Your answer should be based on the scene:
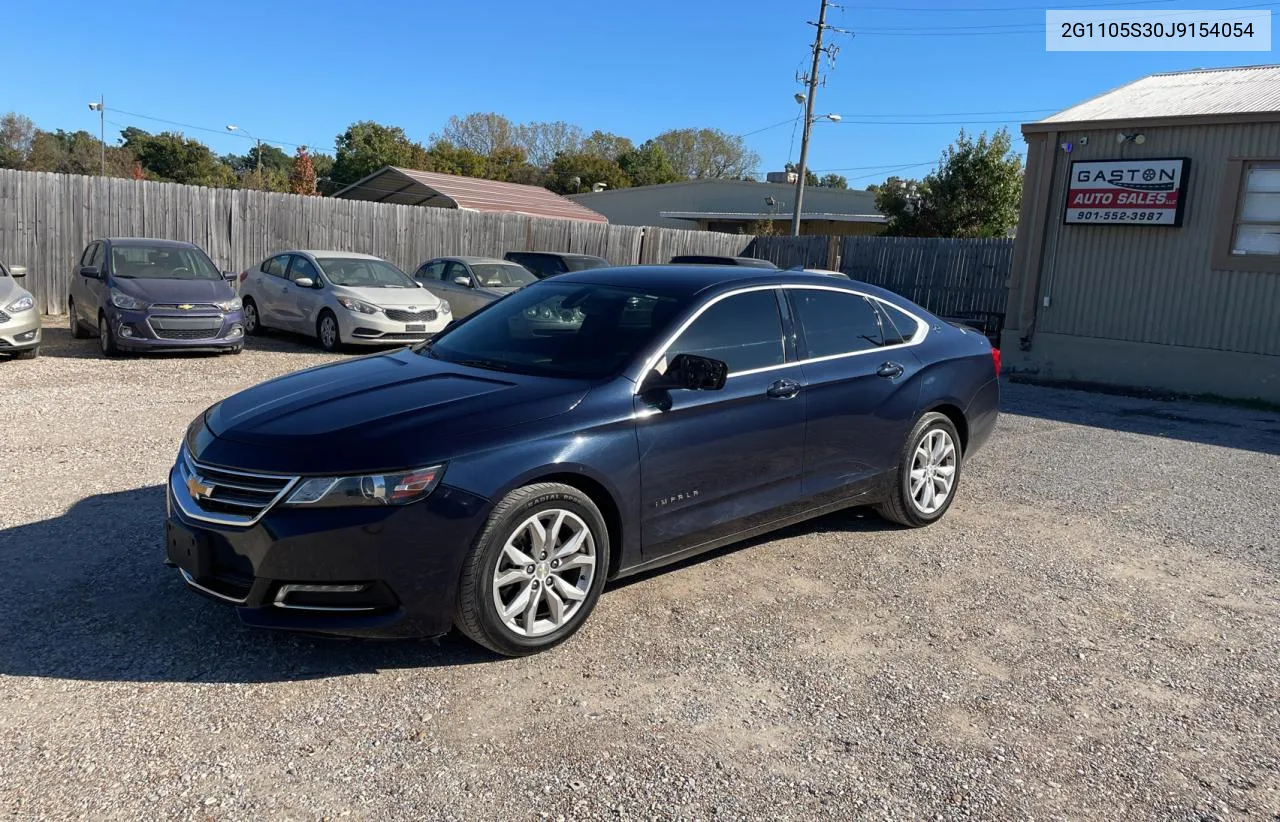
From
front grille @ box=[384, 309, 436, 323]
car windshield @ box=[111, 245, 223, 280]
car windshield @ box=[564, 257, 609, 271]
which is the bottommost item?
front grille @ box=[384, 309, 436, 323]

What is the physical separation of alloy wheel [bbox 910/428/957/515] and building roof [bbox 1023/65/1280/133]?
9.25 metres

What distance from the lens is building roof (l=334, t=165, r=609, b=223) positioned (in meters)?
30.2

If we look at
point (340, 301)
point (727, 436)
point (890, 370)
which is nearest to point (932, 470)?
point (890, 370)

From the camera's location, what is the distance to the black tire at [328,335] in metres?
13.1

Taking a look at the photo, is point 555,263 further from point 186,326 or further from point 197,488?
point 197,488

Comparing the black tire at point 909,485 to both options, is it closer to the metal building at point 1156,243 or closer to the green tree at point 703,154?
the metal building at point 1156,243

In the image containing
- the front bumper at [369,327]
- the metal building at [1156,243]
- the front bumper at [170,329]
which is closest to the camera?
the front bumper at [170,329]

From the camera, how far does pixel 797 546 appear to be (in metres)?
5.46

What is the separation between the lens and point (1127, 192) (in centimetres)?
1323

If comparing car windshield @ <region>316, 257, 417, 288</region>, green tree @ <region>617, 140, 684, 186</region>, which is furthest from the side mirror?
green tree @ <region>617, 140, 684, 186</region>

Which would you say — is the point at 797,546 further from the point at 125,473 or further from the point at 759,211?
the point at 759,211

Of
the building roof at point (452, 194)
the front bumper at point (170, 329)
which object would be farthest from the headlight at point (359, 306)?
the building roof at point (452, 194)

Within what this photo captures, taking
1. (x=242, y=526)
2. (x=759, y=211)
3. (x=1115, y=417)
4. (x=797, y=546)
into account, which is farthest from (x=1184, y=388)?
(x=759, y=211)

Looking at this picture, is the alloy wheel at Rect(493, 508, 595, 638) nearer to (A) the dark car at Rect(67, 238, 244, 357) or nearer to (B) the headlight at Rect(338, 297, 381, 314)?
(A) the dark car at Rect(67, 238, 244, 357)
